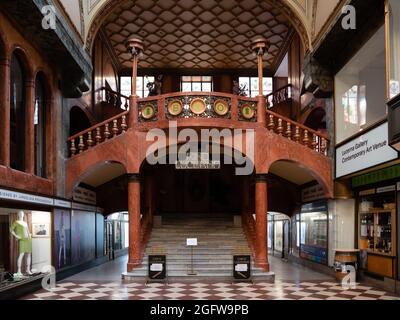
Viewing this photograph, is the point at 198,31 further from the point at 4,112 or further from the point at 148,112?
the point at 4,112

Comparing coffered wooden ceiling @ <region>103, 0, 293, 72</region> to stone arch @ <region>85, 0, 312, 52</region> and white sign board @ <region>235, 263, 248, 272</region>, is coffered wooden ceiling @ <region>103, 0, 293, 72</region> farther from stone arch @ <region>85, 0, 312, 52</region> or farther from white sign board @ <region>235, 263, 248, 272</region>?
white sign board @ <region>235, 263, 248, 272</region>

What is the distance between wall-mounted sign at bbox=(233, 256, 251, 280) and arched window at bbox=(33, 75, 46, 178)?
5.69 metres

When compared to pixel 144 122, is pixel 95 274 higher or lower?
lower

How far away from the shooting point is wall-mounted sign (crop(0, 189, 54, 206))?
30.9 feet

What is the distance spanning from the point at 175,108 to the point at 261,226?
4.14 m

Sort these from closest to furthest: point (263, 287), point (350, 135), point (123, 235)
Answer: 1. point (263, 287)
2. point (350, 135)
3. point (123, 235)

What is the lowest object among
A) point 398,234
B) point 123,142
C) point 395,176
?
point 398,234

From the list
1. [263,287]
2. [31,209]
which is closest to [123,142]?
[31,209]

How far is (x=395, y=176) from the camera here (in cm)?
1098

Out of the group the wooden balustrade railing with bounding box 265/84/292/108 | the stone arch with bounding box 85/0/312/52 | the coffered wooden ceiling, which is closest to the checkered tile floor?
the stone arch with bounding box 85/0/312/52

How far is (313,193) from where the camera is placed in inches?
625

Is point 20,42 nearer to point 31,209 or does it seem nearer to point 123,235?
point 31,209

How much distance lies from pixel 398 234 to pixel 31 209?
8581mm

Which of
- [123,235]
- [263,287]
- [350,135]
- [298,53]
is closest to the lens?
[263,287]
